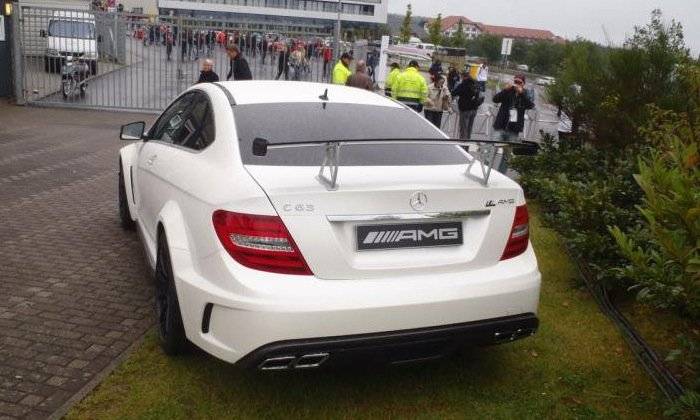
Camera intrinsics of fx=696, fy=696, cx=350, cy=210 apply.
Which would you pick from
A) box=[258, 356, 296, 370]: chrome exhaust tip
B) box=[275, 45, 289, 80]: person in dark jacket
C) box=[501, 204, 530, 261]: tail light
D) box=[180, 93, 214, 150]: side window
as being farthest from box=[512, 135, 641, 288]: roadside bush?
box=[275, 45, 289, 80]: person in dark jacket

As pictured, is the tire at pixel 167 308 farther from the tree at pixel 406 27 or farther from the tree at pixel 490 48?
the tree at pixel 490 48

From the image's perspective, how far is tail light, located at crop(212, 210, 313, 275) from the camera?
307cm

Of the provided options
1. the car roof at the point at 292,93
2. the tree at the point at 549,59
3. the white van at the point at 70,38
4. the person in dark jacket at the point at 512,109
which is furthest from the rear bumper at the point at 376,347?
the white van at the point at 70,38

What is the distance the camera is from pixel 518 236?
3592 millimetres

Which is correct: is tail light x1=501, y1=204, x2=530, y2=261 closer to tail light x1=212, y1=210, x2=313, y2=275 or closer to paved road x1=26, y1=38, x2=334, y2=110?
tail light x1=212, y1=210, x2=313, y2=275

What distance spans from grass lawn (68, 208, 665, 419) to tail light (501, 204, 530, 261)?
0.79 meters

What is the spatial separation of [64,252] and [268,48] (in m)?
13.8

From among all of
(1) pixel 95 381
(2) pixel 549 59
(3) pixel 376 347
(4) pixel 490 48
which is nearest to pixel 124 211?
(1) pixel 95 381

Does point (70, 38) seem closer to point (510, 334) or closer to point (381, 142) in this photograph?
point (381, 142)

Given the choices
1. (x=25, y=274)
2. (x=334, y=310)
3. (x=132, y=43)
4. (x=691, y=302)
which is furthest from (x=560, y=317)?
(x=132, y=43)

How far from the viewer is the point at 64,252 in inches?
232

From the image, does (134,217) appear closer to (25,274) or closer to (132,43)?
(25,274)

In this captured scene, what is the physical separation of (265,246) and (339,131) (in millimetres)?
1197

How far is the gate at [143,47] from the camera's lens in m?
17.7
